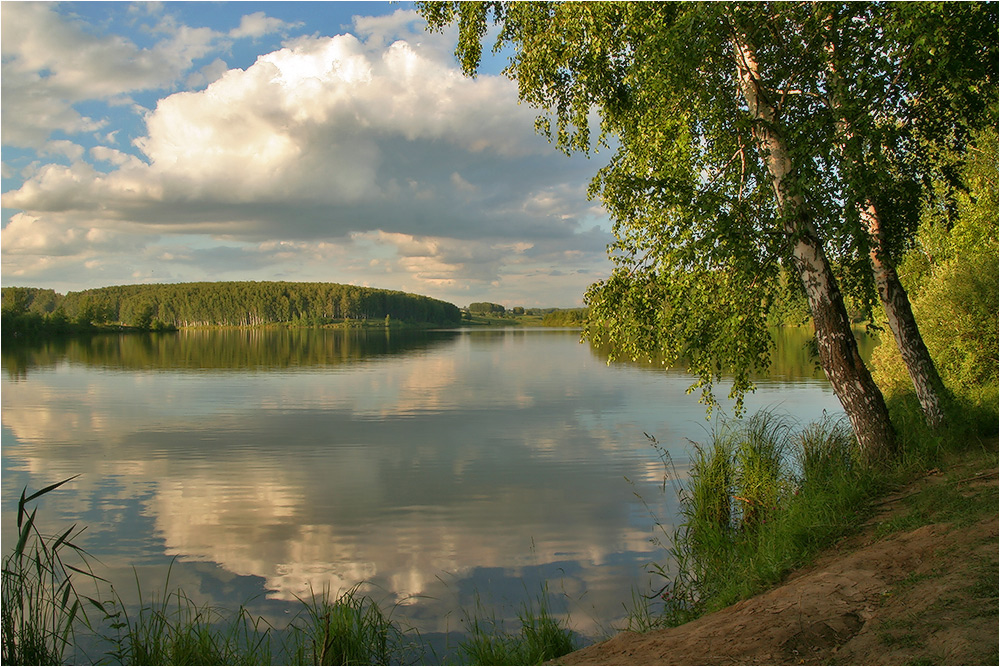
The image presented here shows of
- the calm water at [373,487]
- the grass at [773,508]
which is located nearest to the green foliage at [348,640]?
the calm water at [373,487]

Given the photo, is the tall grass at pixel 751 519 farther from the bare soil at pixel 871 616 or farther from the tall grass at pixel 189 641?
the tall grass at pixel 189 641

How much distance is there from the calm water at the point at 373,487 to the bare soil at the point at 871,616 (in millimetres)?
1816

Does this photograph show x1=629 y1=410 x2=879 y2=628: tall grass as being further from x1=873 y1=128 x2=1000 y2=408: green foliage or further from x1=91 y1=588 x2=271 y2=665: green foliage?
x1=873 y1=128 x2=1000 y2=408: green foliage

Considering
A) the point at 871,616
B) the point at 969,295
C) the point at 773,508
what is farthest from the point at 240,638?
the point at 969,295

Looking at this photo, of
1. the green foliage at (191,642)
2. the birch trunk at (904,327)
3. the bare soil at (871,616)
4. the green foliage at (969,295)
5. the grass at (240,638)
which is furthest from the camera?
the green foliage at (969,295)

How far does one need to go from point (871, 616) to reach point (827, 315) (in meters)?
5.58

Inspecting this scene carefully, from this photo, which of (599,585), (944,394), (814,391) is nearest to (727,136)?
(944,394)

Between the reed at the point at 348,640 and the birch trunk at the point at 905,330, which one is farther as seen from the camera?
the birch trunk at the point at 905,330

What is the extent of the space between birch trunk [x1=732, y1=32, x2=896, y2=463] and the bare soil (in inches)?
120

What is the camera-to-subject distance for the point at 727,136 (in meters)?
10.2

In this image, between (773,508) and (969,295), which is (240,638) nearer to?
(773,508)

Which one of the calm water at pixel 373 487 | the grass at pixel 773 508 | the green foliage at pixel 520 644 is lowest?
the calm water at pixel 373 487

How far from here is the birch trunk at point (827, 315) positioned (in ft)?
30.9

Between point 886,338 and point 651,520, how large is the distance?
12.8 meters
